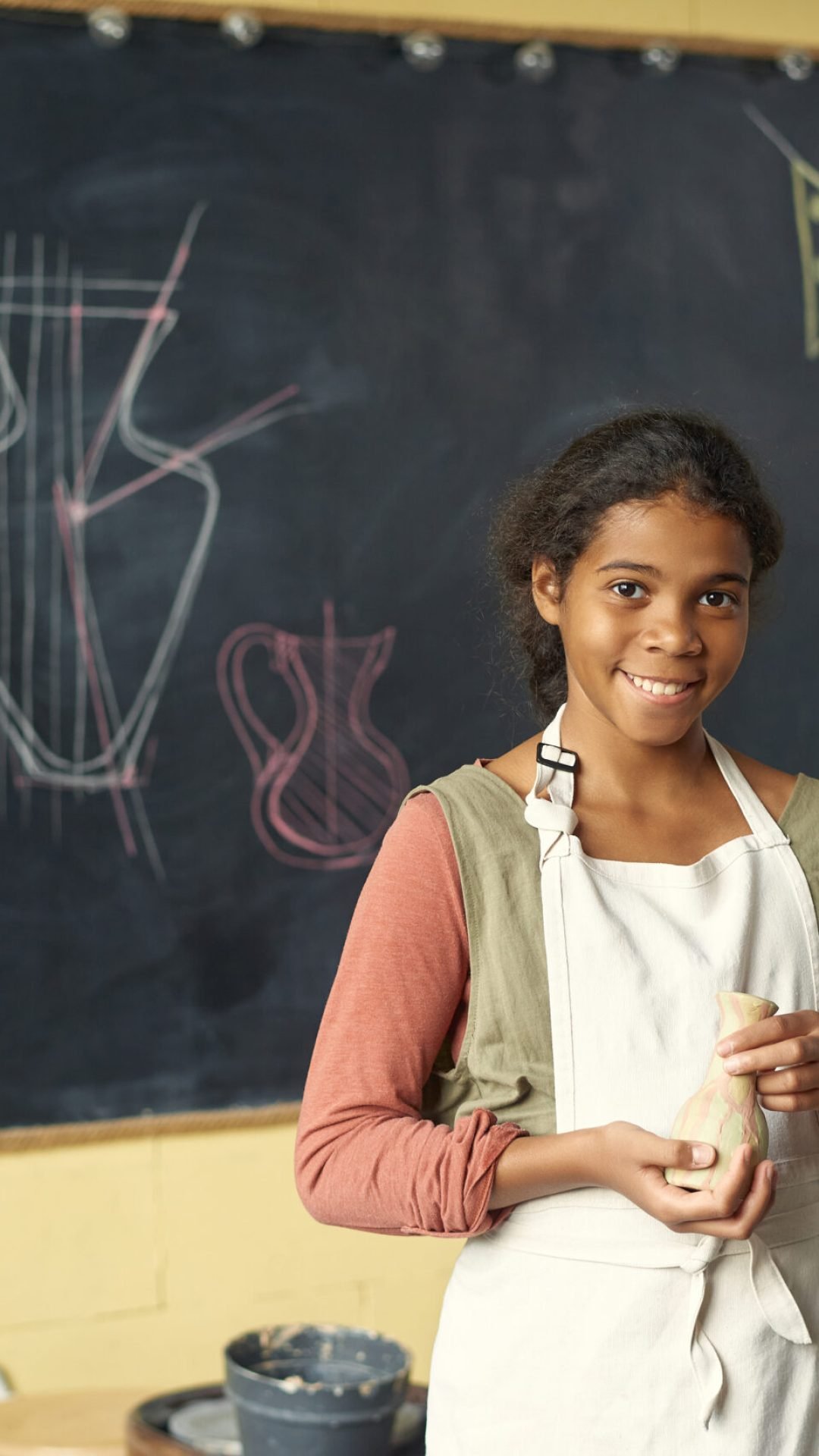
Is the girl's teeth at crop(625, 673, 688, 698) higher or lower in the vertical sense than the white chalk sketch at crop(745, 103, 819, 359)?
lower

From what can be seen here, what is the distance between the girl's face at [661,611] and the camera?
0.96 m

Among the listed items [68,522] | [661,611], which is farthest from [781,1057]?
[68,522]

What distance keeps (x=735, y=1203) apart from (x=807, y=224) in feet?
6.10

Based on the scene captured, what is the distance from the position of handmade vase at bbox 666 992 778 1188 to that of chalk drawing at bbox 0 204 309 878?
1301 mm

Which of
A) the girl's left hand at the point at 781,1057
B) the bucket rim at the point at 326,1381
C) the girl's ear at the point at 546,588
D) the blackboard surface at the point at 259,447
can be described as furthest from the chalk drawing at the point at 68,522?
the girl's left hand at the point at 781,1057

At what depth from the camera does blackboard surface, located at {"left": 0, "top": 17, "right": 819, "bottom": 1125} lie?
6.74 feet

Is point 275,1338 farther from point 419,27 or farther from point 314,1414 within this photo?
point 419,27

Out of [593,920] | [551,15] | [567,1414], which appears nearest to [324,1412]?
[567,1414]

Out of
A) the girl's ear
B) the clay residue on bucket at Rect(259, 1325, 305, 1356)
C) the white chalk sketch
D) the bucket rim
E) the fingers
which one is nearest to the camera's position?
the fingers

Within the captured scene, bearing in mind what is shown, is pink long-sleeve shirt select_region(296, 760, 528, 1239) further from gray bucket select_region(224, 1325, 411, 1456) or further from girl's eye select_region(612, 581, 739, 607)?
gray bucket select_region(224, 1325, 411, 1456)

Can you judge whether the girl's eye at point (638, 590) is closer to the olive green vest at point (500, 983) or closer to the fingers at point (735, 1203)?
the olive green vest at point (500, 983)

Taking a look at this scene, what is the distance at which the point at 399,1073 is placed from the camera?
927 millimetres

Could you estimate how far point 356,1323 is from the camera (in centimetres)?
216

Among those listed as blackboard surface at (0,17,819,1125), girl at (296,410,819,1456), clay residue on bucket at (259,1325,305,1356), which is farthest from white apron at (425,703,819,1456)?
blackboard surface at (0,17,819,1125)
